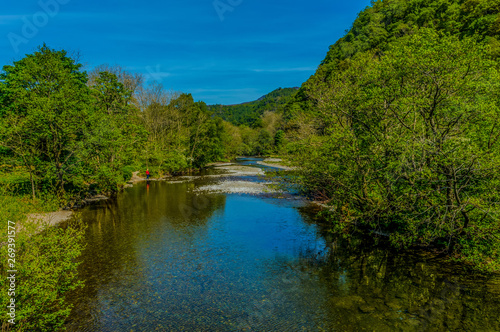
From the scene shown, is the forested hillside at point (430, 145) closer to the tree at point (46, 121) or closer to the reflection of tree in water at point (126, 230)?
the reflection of tree in water at point (126, 230)

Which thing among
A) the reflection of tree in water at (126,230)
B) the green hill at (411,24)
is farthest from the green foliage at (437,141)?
the reflection of tree in water at (126,230)

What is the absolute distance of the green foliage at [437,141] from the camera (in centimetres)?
1358

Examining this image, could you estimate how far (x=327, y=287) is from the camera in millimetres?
14719

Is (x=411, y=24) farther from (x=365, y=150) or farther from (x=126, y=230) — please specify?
(x=126, y=230)

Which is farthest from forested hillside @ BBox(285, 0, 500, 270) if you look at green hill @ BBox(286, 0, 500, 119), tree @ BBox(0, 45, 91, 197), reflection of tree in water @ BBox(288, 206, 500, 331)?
tree @ BBox(0, 45, 91, 197)

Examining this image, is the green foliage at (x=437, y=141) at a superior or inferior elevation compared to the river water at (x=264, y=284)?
superior

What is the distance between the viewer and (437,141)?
1475 centimetres

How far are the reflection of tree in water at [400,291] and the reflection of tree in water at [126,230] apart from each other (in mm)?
10150

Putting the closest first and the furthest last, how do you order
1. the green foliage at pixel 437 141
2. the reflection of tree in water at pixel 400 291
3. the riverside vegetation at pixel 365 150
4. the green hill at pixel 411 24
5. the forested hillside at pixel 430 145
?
1. the reflection of tree in water at pixel 400 291
2. the riverside vegetation at pixel 365 150
3. the green foliage at pixel 437 141
4. the forested hillside at pixel 430 145
5. the green hill at pixel 411 24

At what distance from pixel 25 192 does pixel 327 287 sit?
1275 inches

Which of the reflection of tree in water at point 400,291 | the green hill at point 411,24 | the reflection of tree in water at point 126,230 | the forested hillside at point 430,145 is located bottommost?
the reflection of tree in water at point 400,291

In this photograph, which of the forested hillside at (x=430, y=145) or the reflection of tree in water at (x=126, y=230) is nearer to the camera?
the forested hillside at (x=430, y=145)

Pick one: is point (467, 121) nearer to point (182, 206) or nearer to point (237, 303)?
point (237, 303)

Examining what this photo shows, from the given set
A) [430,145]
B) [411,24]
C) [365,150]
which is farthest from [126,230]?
[411,24]
